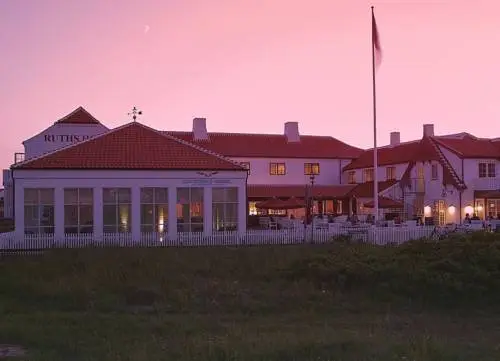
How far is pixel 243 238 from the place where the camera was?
1201 inches

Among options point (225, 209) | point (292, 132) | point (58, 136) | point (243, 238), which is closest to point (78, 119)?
point (58, 136)

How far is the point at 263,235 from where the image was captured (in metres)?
30.9

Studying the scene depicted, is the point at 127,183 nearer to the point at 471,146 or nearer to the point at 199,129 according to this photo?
the point at 199,129

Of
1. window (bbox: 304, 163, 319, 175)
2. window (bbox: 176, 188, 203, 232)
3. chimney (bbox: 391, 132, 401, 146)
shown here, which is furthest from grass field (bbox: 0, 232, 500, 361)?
chimney (bbox: 391, 132, 401, 146)

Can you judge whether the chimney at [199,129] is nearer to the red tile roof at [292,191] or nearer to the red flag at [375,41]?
the red tile roof at [292,191]

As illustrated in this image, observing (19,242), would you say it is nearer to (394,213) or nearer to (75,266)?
(75,266)

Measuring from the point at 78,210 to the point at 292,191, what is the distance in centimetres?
2139

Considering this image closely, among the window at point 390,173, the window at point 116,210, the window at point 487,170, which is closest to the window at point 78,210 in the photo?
the window at point 116,210

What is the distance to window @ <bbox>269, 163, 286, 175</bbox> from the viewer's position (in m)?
52.2

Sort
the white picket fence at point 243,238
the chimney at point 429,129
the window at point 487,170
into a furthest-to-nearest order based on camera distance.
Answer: the chimney at point 429,129
the window at point 487,170
the white picket fence at point 243,238

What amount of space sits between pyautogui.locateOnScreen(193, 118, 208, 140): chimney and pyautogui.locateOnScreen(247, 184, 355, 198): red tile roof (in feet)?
18.6

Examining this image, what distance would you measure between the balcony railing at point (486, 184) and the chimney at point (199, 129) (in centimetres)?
2066

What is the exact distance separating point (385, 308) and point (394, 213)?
28.7m

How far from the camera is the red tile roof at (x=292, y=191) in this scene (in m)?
49.4
